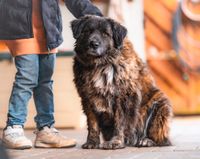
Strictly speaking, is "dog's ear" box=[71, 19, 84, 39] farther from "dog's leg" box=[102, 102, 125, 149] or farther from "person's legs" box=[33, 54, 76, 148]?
"dog's leg" box=[102, 102, 125, 149]

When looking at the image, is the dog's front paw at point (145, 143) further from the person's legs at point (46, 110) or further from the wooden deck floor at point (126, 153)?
the person's legs at point (46, 110)

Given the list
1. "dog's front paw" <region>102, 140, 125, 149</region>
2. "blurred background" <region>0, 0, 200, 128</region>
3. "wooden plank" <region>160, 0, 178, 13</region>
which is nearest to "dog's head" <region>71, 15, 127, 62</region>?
"dog's front paw" <region>102, 140, 125, 149</region>

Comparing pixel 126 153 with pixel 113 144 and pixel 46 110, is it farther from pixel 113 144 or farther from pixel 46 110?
pixel 46 110

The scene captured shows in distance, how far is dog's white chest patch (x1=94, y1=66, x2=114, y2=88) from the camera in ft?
17.4

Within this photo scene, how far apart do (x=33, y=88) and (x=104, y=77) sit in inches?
27.9

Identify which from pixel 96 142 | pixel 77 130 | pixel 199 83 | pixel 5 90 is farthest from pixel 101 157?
pixel 199 83

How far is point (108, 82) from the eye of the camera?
5.29 meters

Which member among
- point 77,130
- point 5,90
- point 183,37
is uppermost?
point 183,37

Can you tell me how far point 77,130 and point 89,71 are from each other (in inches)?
109

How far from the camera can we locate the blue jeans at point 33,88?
5324 millimetres

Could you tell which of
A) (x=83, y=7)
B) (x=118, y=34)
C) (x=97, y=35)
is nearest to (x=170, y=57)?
(x=83, y=7)

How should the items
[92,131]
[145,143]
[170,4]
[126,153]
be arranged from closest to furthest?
[126,153], [92,131], [145,143], [170,4]

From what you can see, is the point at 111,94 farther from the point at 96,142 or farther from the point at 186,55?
the point at 186,55

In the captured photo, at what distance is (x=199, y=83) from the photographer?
414 inches
